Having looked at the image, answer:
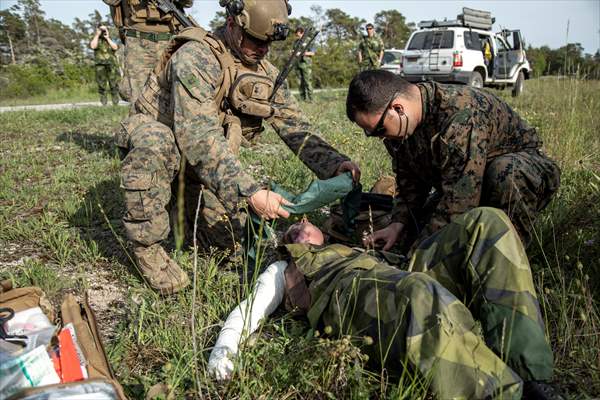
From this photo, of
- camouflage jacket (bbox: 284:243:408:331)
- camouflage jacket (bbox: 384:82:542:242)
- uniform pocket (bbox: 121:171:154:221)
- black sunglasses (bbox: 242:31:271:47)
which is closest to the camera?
camouflage jacket (bbox: 284:243:408:331)

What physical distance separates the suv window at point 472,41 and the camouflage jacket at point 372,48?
320 cm

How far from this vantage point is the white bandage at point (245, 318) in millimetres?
1842

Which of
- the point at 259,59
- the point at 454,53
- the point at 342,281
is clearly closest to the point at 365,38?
the point at 454,53

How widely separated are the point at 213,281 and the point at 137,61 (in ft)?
10.8

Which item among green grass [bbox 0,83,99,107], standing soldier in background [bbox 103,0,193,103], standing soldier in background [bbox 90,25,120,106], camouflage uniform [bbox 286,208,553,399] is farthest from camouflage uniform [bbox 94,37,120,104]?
camouflage uniform [bbox 286,208,553,399]

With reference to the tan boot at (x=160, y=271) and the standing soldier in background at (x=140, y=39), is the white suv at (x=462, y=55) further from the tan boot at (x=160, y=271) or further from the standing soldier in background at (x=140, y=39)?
the tan boot at (x=160, y=271)

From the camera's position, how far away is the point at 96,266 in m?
3.07

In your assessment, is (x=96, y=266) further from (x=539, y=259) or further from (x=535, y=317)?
(x=539, y=259)

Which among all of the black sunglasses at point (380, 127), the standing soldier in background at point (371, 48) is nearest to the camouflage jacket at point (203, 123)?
the black sunglasses at point (380, 127)

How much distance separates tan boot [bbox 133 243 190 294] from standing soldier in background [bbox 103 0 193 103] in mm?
2847

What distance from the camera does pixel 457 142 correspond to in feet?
8.16

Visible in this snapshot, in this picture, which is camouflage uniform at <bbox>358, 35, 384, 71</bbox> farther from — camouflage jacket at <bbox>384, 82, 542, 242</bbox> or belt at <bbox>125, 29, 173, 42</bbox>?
camouflage jacket at <bbox>384, 82, 542, 242</bbox>

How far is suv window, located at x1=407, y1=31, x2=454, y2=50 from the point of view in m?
Answer: 12.9

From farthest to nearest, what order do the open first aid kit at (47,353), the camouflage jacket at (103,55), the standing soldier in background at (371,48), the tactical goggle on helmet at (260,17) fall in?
the standing soldier in background at (371,48) → the camouflage jacket at (103,55) → the tactical goggle on helmet at (260,17) → the open first aid kit at (47,353)
